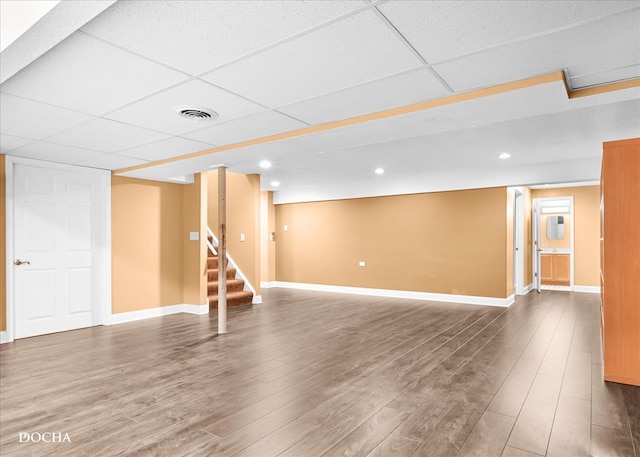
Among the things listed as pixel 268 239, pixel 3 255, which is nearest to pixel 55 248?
pixel 3 255

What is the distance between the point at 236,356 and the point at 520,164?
5450 millimetres

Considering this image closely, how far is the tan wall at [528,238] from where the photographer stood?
28.4ft

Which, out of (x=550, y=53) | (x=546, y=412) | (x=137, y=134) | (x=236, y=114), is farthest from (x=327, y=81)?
(x=546, y=412)

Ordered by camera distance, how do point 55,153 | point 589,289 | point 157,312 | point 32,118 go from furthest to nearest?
point 589,289, point 157,312, point 55,153, point 32,118

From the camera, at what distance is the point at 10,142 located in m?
4.04

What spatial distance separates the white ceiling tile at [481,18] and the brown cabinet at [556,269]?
379 inches

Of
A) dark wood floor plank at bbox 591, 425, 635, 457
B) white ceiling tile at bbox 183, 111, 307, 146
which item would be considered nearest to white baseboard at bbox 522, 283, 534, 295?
dark wood floor plank at bbox 591, 425, 635, 457

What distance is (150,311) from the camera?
20.0ft

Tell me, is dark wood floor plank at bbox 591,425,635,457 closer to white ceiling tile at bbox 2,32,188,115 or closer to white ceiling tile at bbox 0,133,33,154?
white ceiling tile at bbox 2,32,188,115

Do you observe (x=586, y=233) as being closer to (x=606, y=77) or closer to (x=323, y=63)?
(x=606, y=77)

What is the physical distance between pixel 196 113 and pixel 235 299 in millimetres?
4460

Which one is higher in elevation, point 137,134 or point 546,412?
point 137,134

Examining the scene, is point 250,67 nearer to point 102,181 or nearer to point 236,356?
point 236,356

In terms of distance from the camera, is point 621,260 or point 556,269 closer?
point 621,260
